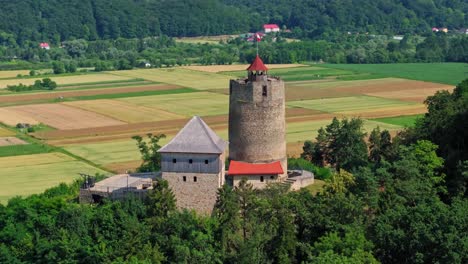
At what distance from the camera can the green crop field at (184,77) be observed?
11606 cm

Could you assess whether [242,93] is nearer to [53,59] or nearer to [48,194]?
[48,194]

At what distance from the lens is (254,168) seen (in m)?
48.0

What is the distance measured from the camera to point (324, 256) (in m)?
35.8

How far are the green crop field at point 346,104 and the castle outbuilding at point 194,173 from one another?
155 feet

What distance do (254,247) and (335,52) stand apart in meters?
118

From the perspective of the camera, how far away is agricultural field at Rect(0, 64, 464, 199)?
70.9 meters

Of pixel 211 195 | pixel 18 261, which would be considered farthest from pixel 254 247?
pixel 18 261

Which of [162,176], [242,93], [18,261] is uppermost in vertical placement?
[242,93]

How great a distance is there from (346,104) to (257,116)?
4852 cm

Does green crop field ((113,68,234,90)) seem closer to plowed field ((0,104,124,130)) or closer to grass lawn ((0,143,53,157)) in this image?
plowed field ((0,104,124,130))

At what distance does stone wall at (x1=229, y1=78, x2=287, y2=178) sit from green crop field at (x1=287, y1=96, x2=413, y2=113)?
42126 millimetres

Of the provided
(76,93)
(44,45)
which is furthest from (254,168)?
(44,45)

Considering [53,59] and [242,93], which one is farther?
[53,59]

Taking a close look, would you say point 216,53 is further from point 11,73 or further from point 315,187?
point 315,187
